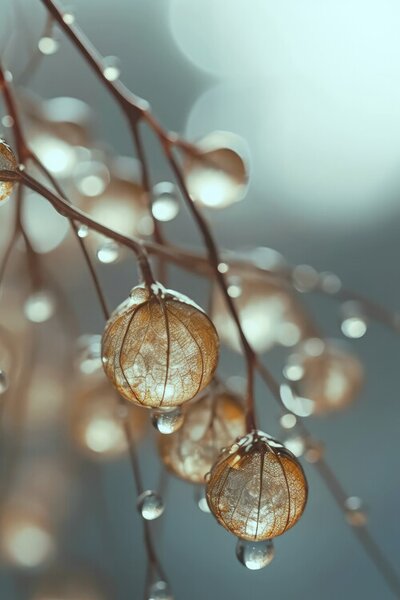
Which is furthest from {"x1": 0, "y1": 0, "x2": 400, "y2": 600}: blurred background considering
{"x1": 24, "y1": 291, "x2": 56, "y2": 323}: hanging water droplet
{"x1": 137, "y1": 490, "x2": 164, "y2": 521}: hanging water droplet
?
{"x1": 137, "y1": 490, "x2": 164, "y2": 521}: hanging water droplet

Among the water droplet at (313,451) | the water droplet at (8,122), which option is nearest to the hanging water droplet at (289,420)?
the water droplet at (313,451)

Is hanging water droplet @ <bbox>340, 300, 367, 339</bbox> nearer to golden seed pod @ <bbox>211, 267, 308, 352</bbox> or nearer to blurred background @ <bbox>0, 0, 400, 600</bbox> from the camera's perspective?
golden seed pod @ <bbox>211, 267, 308, 352</bbox>

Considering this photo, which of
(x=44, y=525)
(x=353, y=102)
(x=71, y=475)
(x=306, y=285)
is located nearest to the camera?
(x=306, y=285)

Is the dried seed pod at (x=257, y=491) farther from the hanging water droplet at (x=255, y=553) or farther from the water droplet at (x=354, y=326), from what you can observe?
the water droplet at (x=354, y=326)

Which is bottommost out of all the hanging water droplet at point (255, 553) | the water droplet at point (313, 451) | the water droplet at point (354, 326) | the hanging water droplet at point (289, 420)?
the hanging water droplet at point (255, 553)

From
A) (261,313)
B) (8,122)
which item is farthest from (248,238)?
(8,122)

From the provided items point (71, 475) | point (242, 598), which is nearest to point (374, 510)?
point (242, 598)

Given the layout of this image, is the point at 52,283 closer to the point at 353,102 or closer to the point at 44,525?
the point at 44,525
